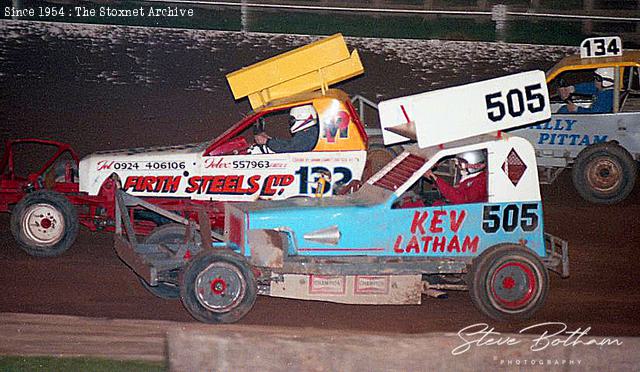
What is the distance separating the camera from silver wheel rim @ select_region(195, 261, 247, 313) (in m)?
8.01

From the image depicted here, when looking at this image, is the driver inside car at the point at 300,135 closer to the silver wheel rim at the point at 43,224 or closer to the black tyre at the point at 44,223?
the black tyre at the point at 44,223

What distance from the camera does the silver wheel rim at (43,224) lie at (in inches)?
384

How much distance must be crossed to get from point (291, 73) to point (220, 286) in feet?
10.8

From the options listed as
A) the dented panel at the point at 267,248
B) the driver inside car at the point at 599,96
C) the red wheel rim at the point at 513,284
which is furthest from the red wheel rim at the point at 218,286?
the driver inside car at the point at 599,96

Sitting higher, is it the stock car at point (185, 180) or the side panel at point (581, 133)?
the side panel at point (581, 133)

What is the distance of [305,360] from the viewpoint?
6660mm

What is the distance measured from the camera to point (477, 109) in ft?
27.7

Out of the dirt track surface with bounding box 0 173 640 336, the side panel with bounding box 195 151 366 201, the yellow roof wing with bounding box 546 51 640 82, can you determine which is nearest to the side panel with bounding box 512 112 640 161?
the yellow roof wing with bounding box 546 51 640 82

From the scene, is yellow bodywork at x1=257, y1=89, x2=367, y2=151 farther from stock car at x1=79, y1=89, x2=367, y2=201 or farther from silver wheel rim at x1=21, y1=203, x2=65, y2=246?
silver wheel rim at x1=21, y1=203, x2=65, y2=246

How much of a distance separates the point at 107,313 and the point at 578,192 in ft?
22.1

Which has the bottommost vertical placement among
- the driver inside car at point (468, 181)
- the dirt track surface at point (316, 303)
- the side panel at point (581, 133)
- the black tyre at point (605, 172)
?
the dirt track surface at point (316, 303)

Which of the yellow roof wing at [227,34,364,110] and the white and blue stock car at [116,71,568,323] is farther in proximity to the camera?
the yellow roof wing at [227,34,364,110]

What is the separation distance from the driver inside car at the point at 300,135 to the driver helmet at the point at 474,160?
1863 millimetres

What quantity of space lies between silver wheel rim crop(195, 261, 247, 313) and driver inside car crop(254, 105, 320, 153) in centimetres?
232
